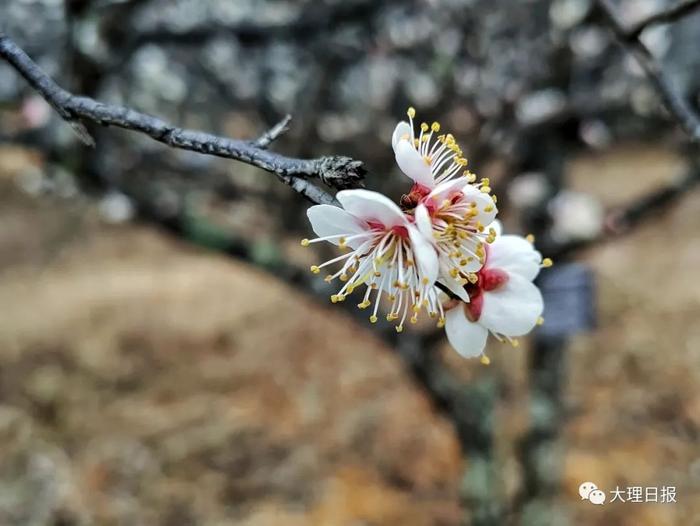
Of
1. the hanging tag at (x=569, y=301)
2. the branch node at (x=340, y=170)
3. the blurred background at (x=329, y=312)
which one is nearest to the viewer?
the branch node at (x=340, y=170)

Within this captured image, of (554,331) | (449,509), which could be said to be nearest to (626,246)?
(449,509)

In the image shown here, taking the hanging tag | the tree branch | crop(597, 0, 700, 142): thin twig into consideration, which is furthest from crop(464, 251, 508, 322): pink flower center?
the hanging tag

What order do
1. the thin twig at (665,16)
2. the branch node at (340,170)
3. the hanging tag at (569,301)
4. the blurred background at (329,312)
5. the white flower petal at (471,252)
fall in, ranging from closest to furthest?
the branch node at (340,170) < the white flower petal at (471,252) < the thin twig at (665,16) < the hanging tag at (569,301) < the blurred background at (329,312)

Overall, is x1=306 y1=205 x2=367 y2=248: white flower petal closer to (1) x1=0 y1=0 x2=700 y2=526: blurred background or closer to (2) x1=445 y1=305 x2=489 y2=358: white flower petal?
(2) x1=445 y1=305 x2=489 y2=358: white flower petal

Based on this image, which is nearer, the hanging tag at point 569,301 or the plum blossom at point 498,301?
the plum blossom at point 498,301

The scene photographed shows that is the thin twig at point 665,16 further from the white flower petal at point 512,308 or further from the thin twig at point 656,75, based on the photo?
the white flower petal at point 512,308

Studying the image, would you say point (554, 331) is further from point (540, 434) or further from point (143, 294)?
point (143, 294)

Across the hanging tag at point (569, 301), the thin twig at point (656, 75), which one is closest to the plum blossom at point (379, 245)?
the thin twig at point (656, 75)

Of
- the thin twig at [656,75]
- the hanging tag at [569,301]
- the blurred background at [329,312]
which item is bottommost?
the thin twig at [656,75]
